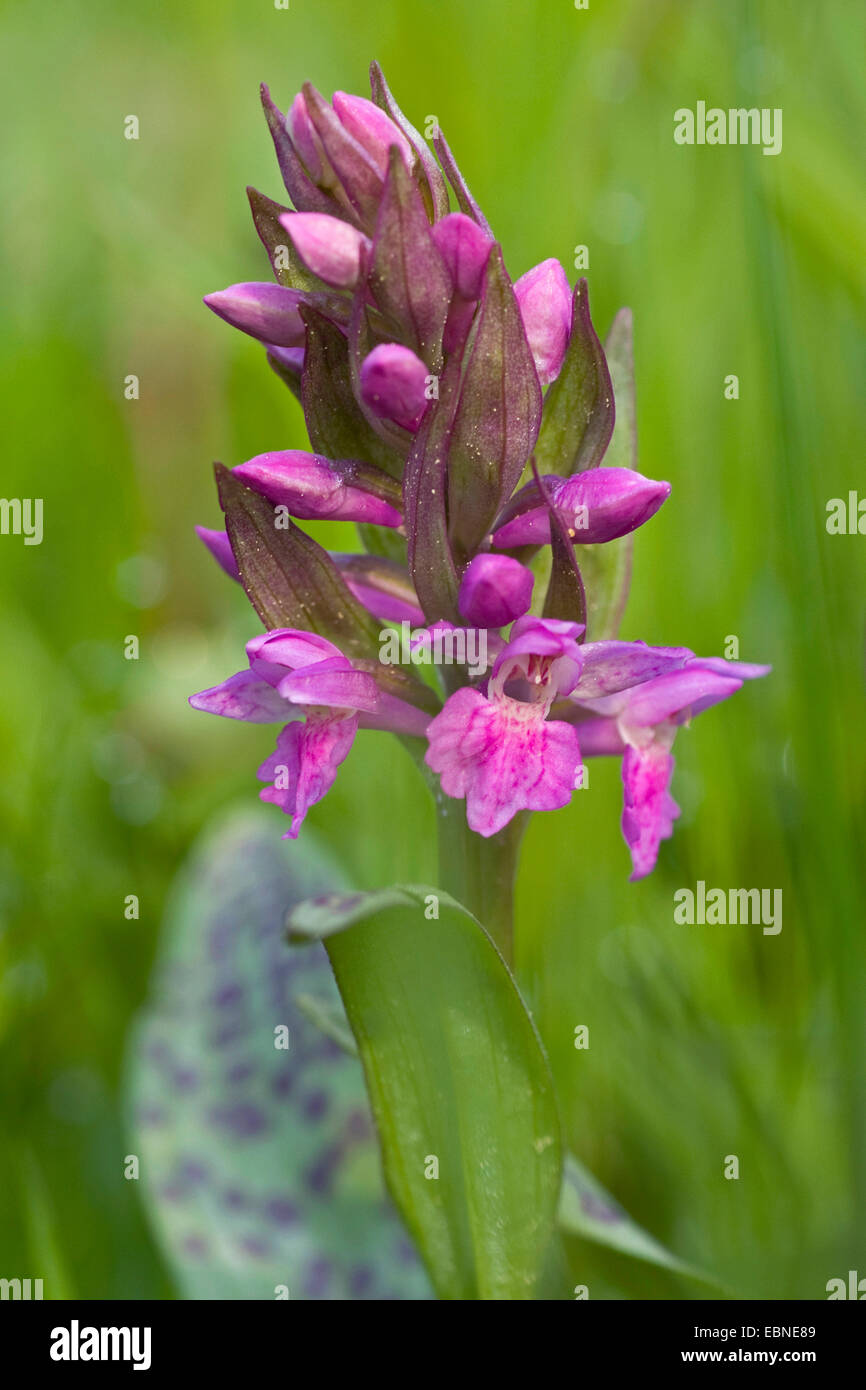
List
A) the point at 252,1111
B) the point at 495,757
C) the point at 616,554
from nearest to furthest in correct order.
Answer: the point at 495,757 < the point at 616,554 < the point at 252,1111

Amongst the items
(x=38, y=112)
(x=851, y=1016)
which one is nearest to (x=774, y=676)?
(x=851, y=1016)

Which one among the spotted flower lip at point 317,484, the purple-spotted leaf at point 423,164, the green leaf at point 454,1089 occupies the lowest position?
the green leaf at point 454,1089

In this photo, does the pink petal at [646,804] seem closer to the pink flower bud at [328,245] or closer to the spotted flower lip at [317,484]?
the spotted flower lip at [317,484]

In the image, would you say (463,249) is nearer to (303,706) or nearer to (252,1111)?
(303,706)

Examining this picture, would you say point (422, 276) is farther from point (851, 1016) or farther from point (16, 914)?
point (16, 914)

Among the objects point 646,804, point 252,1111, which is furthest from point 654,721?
point 252,1111

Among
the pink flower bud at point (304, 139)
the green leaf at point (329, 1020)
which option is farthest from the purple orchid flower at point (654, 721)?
the pink flower bud at point (304, 139)
